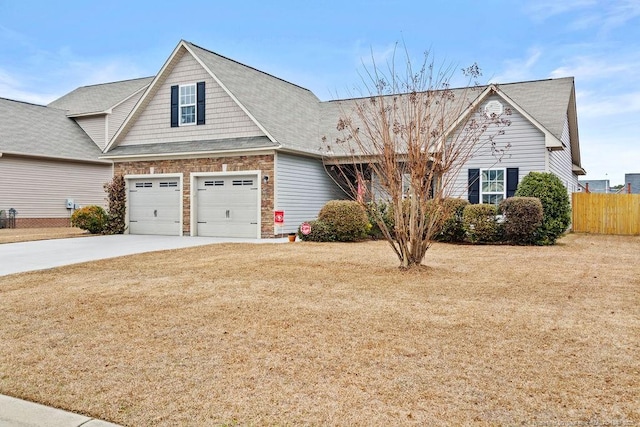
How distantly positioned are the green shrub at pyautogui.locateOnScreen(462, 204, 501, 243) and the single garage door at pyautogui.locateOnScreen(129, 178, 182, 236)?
34.5 feet

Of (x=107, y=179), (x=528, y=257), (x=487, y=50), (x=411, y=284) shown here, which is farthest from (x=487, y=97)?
(x=107, y=179)

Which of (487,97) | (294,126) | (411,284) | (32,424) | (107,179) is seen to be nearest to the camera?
(32,424)

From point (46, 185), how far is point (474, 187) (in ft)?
64.8

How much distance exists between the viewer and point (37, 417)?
3.57m

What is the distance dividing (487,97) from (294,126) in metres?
7.24

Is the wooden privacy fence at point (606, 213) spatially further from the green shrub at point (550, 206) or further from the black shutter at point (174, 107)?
the black shutter at point (174, 107)

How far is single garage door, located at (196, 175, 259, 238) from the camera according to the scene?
17.5 m

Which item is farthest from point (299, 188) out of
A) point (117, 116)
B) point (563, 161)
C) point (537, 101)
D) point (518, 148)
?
point (117, 116)

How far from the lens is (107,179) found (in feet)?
89.0

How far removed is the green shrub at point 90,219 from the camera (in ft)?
62.9

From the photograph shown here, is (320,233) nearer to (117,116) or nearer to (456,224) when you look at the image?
(456,224)

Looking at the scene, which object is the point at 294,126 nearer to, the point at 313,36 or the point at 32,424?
the point at 313,36

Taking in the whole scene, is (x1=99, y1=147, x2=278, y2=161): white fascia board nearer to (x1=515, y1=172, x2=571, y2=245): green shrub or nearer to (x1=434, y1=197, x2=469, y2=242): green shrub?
(x1=434, y1=197, x2=469, y2=242): green shrub

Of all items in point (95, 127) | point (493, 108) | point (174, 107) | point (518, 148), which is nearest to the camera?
point (518, 148)
